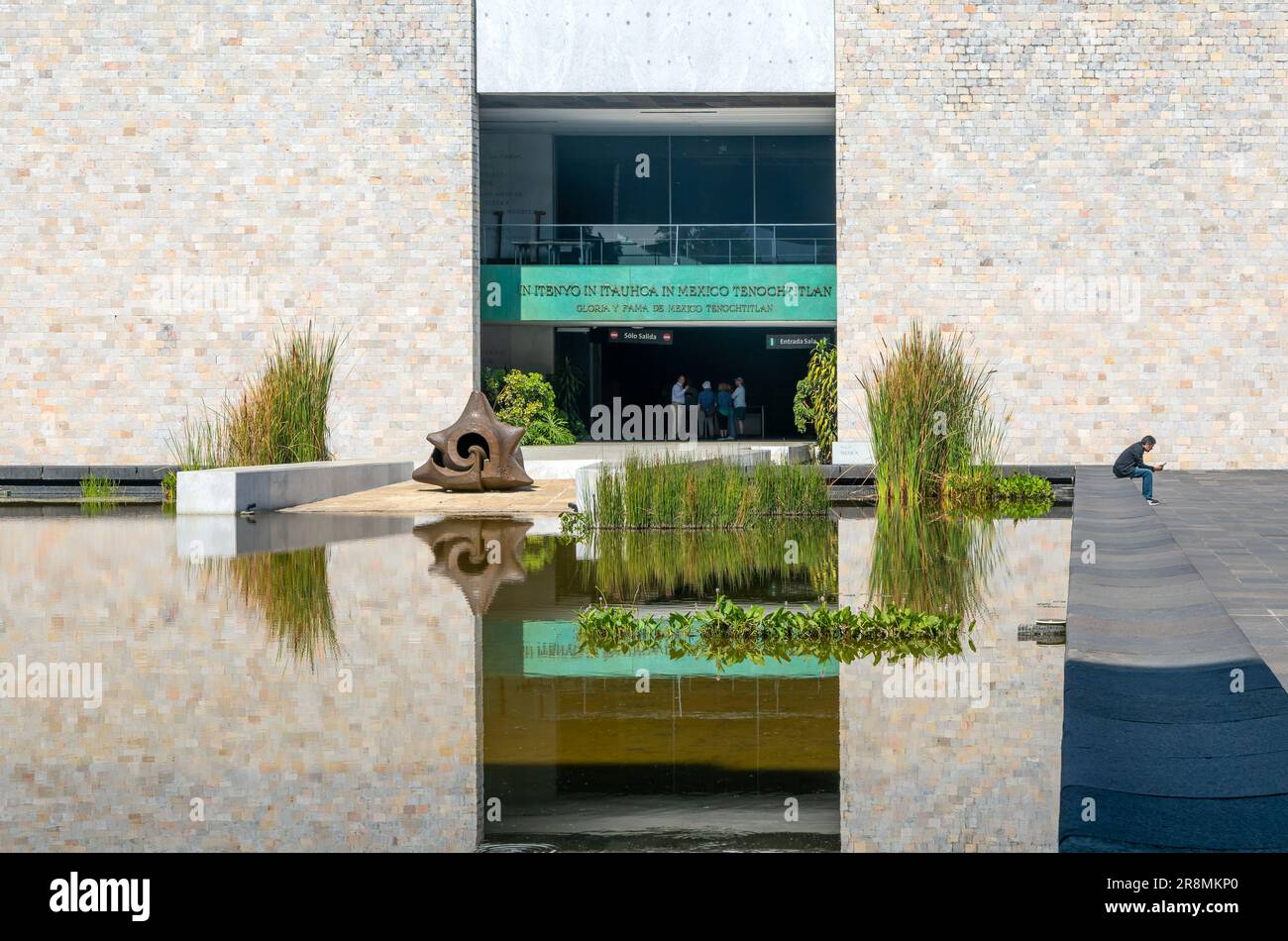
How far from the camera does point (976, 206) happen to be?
2267cm

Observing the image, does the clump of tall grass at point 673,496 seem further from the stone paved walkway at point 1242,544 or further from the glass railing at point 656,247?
the glass railing at point 656,247

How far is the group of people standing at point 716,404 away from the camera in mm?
29250

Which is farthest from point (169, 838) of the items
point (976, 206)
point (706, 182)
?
point (706, 182)

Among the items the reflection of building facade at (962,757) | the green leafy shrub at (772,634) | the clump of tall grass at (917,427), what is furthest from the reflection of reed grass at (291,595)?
the clump of tall grass at (917,427)

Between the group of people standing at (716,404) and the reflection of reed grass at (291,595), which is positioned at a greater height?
the group of people standing at (716,404)

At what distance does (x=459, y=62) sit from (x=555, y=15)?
1.72 m

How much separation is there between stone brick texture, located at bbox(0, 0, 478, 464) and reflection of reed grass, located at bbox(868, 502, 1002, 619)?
1099 centimetres

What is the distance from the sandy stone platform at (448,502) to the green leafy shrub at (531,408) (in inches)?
228

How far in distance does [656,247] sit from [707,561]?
14.9 meters

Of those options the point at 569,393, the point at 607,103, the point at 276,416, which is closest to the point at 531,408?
the point at 569,393

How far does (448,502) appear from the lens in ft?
55.3

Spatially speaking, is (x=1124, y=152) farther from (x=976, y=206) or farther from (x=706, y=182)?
(x=706, y=182)

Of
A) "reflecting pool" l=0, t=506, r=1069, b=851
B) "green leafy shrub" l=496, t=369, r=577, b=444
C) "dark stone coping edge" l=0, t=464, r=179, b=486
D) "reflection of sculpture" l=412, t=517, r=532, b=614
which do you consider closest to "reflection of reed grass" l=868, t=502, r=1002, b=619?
"reflecting pool" l=0, t=506, r=1069, b=851

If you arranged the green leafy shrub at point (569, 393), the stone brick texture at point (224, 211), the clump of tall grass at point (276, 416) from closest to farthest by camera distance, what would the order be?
1. the clump of tall grass at point (276, 416)
2. the stone brick texture at point (224, 211)
3. the green leafy shrub at point (569, 393)
